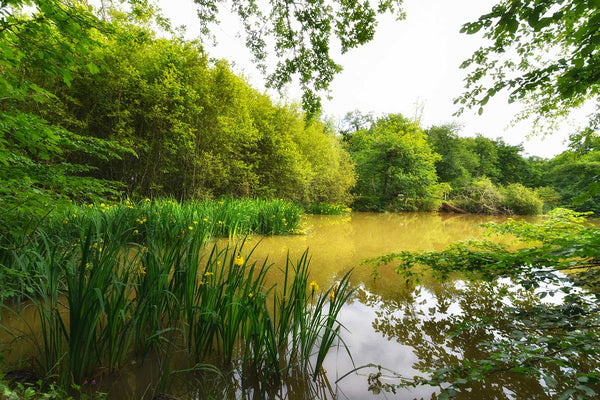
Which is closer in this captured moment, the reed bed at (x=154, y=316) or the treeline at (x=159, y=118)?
the reed bed at (x=154, y=316)

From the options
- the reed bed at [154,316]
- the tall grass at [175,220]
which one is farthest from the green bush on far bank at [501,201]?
the reed bed at [154,316]

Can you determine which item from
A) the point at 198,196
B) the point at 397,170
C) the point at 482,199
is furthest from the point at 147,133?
the point at 482,199

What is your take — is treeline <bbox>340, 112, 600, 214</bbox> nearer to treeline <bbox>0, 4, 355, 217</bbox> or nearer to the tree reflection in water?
treeline <bbox>0, 4, 355, 217</bbox>

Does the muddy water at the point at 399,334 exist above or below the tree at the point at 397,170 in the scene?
below

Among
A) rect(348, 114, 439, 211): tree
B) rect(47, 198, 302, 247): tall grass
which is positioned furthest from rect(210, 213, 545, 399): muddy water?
rect(348, 114, 439, 211): tree

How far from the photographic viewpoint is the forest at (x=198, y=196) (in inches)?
52.1

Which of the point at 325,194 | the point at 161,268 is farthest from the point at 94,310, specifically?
the point at 325,194

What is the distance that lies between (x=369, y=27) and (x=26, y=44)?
3466 mm

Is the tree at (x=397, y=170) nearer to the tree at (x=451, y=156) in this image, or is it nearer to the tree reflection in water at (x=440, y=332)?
the tree at (x=451, y=156)

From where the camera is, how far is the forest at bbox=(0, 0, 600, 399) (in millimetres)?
1324

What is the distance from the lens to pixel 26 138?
1.90 metres

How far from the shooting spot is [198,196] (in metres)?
8.45

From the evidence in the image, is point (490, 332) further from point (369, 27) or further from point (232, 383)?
point (369, 27)

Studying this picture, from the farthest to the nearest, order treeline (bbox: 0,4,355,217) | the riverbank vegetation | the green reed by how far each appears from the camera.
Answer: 1. the green reed
2. treeline (bbox: 0,4,355,217)
3. the riverbank vegetation
